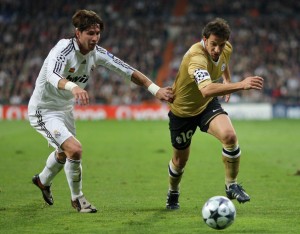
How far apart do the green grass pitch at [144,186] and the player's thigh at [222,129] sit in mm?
950

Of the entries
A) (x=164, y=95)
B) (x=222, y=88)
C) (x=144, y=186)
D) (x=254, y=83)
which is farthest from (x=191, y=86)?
(x=144, y=186)

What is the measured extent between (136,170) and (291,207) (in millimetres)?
5635

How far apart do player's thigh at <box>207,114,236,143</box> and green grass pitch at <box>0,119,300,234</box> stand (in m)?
0.95

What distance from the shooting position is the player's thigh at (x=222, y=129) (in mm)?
8641

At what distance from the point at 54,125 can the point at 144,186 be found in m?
3.14

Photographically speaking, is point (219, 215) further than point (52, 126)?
No

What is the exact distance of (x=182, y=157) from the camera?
936 cm

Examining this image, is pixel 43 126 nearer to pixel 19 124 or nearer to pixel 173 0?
pixel 19 124

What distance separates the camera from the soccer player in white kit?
878 cm

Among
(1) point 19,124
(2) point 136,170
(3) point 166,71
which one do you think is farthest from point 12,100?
(2) point 136,170

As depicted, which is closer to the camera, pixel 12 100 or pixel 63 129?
pixel 63 129

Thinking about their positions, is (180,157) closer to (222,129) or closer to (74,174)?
(222,129)

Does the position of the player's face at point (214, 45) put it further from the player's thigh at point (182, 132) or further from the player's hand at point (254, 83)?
the player's thigh at point (182, 132)

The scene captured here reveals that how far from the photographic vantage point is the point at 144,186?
38.9 feet
